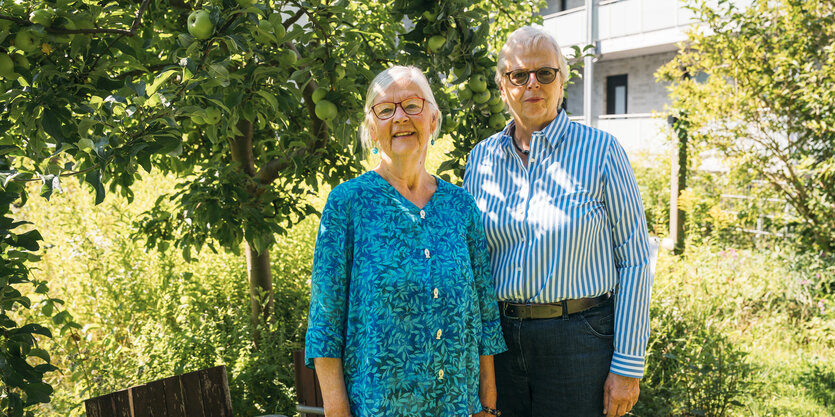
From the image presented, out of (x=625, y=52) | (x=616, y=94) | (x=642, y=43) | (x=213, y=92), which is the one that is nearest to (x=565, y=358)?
(x=213, y=92)

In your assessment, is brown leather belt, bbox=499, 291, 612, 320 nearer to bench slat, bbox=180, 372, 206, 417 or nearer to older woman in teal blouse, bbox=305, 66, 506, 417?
older woman in teal blouse, bbox=305, 66, 506, 417

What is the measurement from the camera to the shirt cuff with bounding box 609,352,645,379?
6.36 ft

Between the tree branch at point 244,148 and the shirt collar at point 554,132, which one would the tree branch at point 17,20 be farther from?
the tree branch at point 244,148

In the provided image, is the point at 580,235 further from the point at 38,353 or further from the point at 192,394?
the point at 38,353

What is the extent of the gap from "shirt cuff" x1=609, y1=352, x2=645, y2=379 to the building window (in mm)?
14285

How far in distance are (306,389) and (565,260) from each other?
1458mm

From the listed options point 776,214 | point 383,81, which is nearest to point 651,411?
point 383,81

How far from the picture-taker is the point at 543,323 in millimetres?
1981

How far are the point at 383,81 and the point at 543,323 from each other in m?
0.86

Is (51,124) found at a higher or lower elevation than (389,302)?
higher

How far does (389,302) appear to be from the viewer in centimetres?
168

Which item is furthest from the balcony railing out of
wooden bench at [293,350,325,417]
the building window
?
wooden bench at [293,350,325,417]

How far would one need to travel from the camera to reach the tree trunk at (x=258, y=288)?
12.3 feet

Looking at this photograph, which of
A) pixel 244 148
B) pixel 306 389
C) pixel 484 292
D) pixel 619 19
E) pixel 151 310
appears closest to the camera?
pixel 484 292
